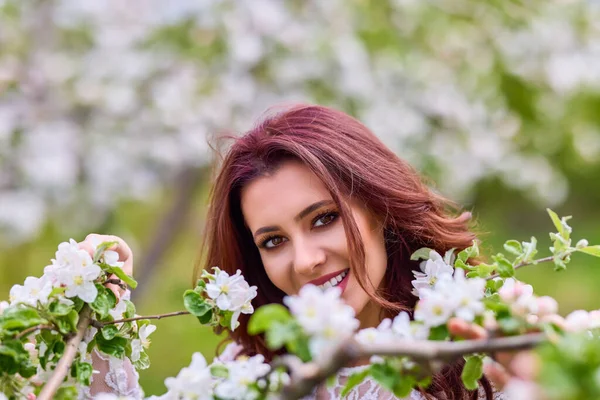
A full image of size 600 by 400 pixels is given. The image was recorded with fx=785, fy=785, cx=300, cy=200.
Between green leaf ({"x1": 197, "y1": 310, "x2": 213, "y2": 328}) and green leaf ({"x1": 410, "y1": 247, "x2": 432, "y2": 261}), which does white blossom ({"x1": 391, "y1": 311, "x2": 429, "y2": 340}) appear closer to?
green leaf ({"x1": 197, "y1": 310, "x2": 213, "y2": 328})

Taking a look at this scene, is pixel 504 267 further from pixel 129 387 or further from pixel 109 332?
pixel 129 387

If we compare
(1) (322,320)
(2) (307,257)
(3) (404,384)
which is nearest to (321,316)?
(1) (322,320)

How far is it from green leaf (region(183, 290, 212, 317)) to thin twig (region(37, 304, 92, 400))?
0.48 feet

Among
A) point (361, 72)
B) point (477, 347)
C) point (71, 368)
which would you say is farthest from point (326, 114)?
point (361, 72)

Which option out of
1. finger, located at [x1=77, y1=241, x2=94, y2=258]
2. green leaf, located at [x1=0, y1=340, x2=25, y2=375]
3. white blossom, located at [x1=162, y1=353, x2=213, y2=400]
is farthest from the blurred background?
white blossom, located at [x1=162, y1=353, x2=213, y2=400]

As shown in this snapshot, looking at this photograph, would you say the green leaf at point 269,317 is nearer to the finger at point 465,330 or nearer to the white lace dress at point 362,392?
the finger at point 465,330

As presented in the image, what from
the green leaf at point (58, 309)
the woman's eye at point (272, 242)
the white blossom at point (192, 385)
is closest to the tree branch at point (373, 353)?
the white blossom at point (192, 385)

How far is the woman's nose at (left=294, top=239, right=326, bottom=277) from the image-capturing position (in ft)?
4.84

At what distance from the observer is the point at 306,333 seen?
788 millimetres

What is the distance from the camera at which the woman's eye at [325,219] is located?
155 cm

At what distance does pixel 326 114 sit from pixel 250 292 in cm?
58

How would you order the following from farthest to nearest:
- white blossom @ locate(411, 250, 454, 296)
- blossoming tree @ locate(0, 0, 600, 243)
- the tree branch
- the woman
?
blossoming tree @ locate(0, 0, 600, 243) < the woman < white blossom @ locate(411, 250, 454, 296) < the tree branch

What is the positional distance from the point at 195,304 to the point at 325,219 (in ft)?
1.33

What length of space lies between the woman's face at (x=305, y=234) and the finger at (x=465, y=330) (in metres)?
0.58
